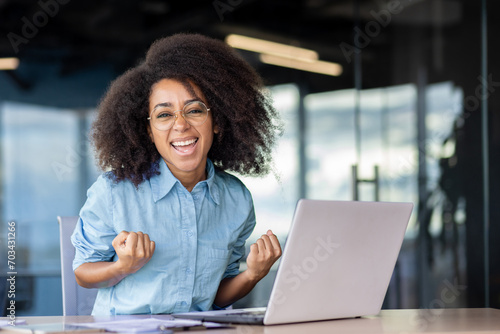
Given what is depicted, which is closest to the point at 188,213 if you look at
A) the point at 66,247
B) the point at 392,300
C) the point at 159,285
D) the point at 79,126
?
the point at 159,285

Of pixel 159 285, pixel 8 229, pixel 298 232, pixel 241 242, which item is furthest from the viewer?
pixel 8 229

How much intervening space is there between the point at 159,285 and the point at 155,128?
18.1 inches

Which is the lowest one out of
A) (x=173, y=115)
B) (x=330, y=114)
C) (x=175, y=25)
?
(x=173, y=115)

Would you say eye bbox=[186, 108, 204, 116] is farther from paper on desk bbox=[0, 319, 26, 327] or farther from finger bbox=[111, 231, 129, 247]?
paper on desk bbox=[0, 319, 26, 327]

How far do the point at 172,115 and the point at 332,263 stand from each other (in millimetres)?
708

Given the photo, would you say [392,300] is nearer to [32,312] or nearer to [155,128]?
[32,312]

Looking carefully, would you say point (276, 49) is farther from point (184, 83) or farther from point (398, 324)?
point (398, 324)

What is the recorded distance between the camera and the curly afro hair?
201 cm

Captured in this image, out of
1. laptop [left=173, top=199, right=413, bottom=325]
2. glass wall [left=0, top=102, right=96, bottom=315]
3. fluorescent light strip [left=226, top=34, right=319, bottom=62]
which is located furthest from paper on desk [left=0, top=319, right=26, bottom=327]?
fluorescent light strip [left=226, top=34, right=319, bottom=62]

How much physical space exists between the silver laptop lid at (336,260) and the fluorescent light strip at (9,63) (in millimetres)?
3247

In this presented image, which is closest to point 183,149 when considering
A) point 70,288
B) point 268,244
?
point 268,244

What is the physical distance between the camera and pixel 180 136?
1.92m

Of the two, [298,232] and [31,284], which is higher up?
[298,232]

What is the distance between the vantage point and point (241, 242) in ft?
6.89
